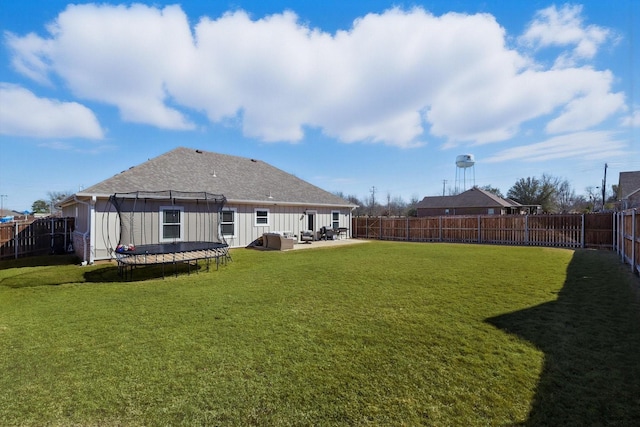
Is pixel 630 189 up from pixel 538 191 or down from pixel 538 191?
down

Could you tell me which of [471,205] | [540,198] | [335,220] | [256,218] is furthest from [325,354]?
[540,198]

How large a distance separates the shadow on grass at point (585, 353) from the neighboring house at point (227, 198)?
40.6 ft

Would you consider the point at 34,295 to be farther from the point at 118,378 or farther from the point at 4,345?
the point at 118,378

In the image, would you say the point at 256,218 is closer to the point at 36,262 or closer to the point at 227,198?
the point at 227,198

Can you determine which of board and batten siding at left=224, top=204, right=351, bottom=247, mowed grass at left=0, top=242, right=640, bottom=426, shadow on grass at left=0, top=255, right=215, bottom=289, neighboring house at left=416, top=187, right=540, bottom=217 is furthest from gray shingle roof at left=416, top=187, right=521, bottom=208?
shadow on grass at left=0, top=255, right=215, bottom=289

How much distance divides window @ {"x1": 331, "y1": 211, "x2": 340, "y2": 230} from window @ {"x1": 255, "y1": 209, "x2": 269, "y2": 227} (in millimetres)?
5276

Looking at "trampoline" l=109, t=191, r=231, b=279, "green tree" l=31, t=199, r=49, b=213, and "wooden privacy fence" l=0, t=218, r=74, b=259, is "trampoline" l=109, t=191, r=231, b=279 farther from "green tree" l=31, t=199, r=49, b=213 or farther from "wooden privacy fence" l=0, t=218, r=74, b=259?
"green tree" l=31, t=199, r=49, b=213

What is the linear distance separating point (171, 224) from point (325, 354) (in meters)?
11.0

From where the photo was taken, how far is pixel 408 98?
47.3 feet

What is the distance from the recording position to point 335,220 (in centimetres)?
2025

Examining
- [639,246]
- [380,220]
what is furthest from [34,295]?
[380,220]

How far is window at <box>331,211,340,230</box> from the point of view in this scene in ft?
65.6

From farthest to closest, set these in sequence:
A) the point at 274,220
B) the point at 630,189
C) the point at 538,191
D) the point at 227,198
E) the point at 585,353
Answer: the point at 538,191 → the point at 630,189 → the point at 274,220 → the point at 227,198 → the point at 585,353

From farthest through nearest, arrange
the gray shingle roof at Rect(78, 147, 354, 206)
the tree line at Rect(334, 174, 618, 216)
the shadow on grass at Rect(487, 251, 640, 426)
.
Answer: the tree line at Rect(334, 174, 618, 216), the gray shingle roof at Rect(78, 147, 354, 206), the shadow on grass at Rect(487, 251, 640, 426)
